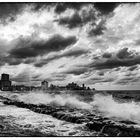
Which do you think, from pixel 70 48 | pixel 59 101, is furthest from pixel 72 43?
pixel 59 101

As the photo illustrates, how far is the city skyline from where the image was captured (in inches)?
207

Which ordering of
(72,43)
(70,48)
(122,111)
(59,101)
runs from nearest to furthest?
(72,43) → (70,48) → (122,111) → (59,101)

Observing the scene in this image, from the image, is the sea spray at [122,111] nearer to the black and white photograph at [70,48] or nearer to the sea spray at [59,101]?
the black and white photograph at [70,48]

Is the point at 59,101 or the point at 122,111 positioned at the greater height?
the point at 122,111

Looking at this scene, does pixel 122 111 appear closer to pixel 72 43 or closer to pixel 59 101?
pixel 72 43


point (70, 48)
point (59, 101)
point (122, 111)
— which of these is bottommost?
point (59, 101)

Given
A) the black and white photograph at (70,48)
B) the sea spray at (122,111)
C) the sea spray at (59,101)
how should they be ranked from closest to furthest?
1. the black and white photograph at (70,48)
2. the sea spray at (122,111)
3. the sea spray at (59,101)

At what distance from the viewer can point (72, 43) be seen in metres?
5.70

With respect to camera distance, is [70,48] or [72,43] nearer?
[72,43]

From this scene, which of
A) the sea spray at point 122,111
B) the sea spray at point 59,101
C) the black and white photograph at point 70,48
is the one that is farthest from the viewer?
the sea spray at point 59,101

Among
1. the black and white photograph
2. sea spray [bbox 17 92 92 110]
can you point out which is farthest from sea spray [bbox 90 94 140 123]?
sea spray [bbox 17 92 92 110]

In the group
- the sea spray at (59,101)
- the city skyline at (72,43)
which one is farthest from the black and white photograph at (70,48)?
the sea spray at (59,101)

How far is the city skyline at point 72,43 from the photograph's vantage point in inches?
207

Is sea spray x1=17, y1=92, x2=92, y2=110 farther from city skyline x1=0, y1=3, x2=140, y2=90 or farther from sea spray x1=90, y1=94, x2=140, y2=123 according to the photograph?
city skyline x1=0, y1=3, x2=140, y2=90
